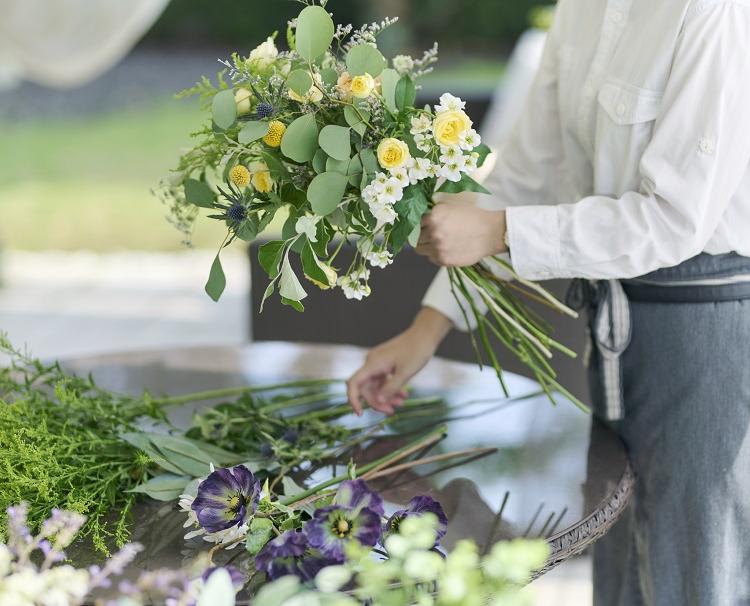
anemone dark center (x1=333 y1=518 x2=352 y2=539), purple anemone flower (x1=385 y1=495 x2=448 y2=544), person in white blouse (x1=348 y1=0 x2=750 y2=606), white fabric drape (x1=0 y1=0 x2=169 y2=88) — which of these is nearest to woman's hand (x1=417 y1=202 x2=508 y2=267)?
person in white blouse (x1=348 y1=0 x2=750 y2=606)

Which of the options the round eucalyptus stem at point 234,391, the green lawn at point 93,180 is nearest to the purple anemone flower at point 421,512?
the round eucalyptus stem at point 234,391

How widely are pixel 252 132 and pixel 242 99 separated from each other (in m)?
0.10

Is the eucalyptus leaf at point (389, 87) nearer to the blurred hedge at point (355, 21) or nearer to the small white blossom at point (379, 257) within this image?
the small white blossom at point (379, 257)

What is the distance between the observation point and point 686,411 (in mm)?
1504

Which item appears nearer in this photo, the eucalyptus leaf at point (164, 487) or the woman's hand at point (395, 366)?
the eucalyptus leaf at point (164, 487)

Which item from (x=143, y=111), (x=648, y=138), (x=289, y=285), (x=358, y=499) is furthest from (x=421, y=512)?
(x=143, y=111)

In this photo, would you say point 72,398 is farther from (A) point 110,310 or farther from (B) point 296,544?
(A) point 110,310

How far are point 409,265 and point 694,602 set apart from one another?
4.41ft

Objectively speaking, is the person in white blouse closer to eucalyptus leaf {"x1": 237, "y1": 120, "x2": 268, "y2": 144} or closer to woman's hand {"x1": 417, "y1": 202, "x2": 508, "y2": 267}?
woman's hand {"x1": 417, "y1": 202, "x2": 508, "y2": 267}

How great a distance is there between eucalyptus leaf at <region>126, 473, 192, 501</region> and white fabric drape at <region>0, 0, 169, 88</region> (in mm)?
2698

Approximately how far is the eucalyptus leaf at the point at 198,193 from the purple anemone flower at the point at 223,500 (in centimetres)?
36

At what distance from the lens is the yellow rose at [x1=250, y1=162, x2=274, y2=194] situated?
1.33 meters

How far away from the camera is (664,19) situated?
54.7 inches

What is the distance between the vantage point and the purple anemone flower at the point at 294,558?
1.07 meters
